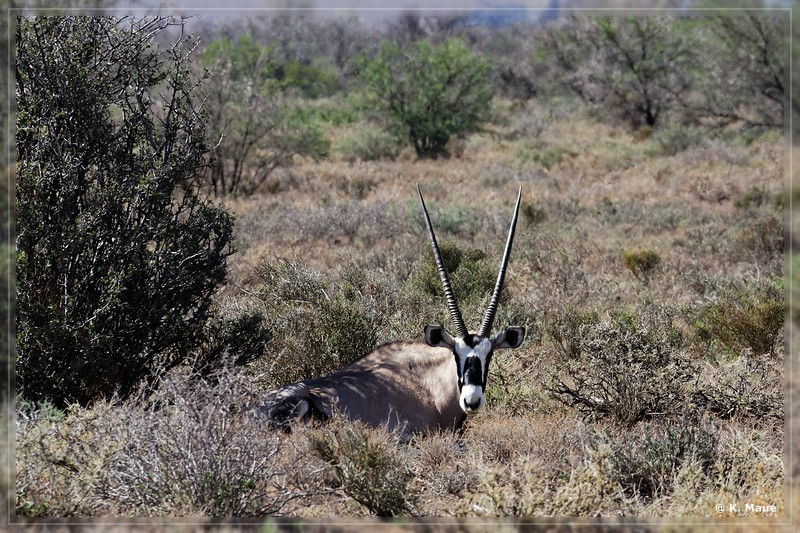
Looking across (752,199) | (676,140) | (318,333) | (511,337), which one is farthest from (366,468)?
(676,140)

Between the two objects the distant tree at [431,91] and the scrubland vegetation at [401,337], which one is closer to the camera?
the scrubland vegetation at [401,337]

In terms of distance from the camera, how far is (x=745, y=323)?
8617 millimetres

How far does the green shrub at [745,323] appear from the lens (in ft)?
28.0

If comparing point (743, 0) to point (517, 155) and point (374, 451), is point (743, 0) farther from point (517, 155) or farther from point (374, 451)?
point (517, 155)

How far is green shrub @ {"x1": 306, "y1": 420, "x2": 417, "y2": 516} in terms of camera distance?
185 inches

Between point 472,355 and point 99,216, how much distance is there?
9.42 feet

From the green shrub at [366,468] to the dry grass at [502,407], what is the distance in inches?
0.5

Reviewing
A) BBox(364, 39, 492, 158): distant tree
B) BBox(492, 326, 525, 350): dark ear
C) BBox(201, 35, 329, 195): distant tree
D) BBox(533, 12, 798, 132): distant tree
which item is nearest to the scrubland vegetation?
BBox(492, 326, 525, 350): dark ear

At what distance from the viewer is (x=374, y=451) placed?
16.2 feet

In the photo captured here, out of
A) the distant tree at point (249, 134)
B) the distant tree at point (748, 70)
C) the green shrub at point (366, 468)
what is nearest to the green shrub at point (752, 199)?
the distant tree at point (748, 70)

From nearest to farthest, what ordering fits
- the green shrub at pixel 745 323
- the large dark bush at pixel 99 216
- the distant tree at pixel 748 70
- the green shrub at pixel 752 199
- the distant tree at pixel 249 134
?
the large dark bush at pixel 99 216 → the green shrub at pixel 745 323 → the distant tree at pixel 748 70 → the green shrub at pixel 752 199 → the distant tree at pixel 249 134

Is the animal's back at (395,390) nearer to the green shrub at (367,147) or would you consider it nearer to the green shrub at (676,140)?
the green shrub at (367,147)

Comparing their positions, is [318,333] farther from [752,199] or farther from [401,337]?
[752,199]

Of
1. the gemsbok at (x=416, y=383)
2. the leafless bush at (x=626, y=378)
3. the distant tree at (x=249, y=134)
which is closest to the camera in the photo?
the gemsbok at (x=416, y=383)
